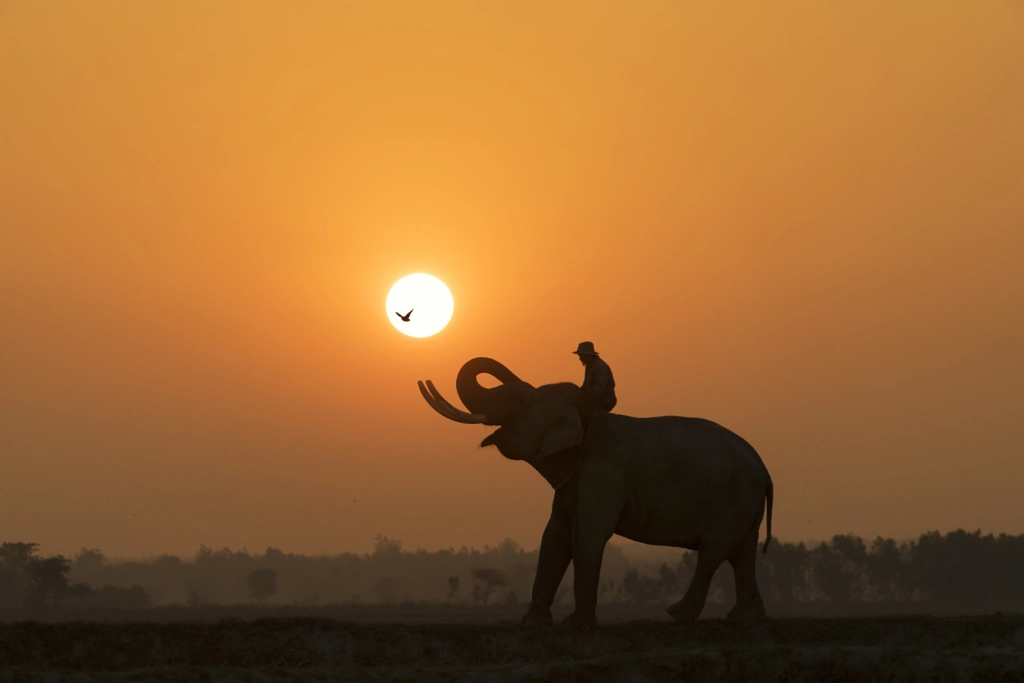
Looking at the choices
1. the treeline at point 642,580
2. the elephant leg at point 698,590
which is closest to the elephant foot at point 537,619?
the elephant leg at point 698,590

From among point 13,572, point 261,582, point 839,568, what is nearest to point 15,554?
point 13,572

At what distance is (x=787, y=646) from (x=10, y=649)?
983cm

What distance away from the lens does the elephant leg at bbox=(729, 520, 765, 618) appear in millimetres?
22922

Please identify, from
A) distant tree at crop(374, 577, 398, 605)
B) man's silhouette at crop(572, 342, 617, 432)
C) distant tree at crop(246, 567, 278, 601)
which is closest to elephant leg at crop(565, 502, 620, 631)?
man's silhouette at crop(572, 342, 617, 432)

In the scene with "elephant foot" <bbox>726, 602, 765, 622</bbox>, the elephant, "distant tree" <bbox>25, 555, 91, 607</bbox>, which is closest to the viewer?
the elephant

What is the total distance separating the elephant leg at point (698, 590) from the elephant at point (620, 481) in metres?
0.02

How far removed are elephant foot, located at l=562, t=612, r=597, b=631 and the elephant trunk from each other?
145 inches

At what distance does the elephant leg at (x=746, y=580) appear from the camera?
22.9m

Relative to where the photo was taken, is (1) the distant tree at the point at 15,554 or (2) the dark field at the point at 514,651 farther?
(1) the distant tree at the point at 15,554

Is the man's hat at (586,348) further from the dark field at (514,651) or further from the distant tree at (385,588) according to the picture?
the distant tree at (385,588)

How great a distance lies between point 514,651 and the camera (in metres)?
19.0

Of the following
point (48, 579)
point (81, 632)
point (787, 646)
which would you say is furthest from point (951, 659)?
point (48, 579)

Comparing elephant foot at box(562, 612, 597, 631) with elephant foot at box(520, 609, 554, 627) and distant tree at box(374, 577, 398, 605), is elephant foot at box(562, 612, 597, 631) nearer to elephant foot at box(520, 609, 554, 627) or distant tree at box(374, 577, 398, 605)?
elephant foot at box(520, 609, 554, 627)

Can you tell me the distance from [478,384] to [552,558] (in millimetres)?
3185
